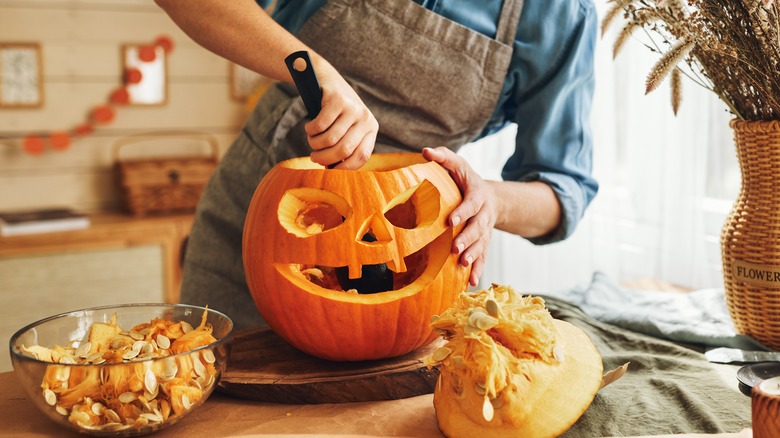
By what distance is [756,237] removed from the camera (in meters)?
0.99

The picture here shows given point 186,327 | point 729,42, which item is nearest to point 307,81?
point 186,327

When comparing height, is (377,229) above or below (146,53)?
below

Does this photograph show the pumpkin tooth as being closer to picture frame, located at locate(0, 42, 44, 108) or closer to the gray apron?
the gray apron

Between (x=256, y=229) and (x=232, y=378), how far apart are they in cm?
18

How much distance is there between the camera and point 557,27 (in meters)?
1.14

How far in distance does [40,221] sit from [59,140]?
0.46 metres

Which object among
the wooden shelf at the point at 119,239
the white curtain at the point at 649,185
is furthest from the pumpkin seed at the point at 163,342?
the wooden shelf at the point at 119,239

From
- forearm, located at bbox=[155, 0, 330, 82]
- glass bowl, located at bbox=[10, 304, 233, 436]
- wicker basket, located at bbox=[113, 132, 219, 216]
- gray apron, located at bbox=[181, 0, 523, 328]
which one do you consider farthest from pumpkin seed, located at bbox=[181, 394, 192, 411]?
wicker basket, located at bbox=[113, 132, 219, 216]

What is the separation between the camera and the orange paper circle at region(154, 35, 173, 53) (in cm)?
311

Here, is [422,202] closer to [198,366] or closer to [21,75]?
[198,366]

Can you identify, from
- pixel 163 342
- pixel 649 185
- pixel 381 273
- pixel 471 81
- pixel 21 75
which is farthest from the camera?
pixel 21 75

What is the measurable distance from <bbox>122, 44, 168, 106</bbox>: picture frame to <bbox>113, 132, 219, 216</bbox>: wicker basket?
10.7 inches

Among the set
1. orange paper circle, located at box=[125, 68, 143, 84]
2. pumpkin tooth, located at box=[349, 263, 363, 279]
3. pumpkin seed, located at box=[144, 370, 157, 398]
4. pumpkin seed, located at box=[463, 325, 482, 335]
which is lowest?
pumpkin seed, located at box=[144, 370, 157, 398]

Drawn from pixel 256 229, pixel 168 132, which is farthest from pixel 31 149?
pixel 256 229
